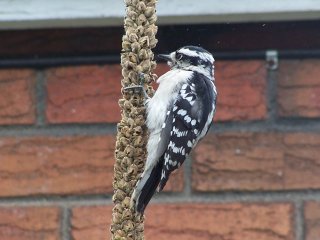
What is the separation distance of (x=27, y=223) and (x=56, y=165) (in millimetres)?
111

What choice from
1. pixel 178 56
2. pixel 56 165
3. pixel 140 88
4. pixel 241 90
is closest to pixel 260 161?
pixel 241 90

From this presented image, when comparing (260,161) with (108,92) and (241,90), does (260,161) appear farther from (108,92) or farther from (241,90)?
(108,92)

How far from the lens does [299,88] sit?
6.15 feet

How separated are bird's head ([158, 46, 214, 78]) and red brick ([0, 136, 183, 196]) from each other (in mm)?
176

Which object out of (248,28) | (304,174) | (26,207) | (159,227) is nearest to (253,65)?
(248,28)

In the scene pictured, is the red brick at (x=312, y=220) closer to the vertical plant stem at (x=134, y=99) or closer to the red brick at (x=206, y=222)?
the red brick at (x=206, y=222)

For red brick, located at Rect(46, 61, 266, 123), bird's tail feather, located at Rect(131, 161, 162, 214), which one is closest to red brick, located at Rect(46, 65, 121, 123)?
red brick, located at Rect(46, 61, 266, 123)

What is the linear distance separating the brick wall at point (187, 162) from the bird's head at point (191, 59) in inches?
1.3

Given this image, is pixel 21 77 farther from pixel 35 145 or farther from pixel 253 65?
pixel 253 65

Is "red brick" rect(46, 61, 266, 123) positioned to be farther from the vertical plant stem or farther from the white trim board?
the vertical plant stem

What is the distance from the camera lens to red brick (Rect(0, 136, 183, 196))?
6.09 feet

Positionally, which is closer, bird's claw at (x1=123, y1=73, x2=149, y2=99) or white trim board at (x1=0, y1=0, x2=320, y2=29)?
bird's claw at (x1=123, y1=73, x2=149, y2=99)

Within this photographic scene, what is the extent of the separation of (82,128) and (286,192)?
0.37 metres

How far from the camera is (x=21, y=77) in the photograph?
1865mm
